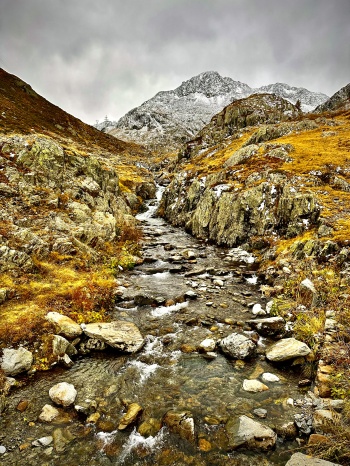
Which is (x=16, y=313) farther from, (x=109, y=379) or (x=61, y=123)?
(x=61, y=123)

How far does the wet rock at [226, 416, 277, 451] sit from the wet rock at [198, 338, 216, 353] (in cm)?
363

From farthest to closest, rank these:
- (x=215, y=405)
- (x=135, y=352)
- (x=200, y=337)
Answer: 1. (x=200, y=337)
2. (x=135, y=352)
3. (x=215, y=405)

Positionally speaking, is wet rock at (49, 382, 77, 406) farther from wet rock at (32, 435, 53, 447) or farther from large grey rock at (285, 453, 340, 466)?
large grey rock at (285, 453, 340, 466)

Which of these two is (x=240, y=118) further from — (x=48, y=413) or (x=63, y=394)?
(x=48, y=413)

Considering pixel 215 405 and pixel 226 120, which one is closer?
pixel 215 405

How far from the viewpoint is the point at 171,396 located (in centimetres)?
837

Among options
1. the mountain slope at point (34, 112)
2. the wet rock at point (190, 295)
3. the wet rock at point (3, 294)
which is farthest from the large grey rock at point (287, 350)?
the mountain slope at point (34, 112)

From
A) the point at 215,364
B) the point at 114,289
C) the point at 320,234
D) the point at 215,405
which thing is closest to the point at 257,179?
the point at 320,234

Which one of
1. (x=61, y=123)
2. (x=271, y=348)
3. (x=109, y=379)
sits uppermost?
(x=61, y=123)

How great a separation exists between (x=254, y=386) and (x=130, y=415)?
4176 millimetres

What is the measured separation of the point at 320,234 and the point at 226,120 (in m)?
78.5

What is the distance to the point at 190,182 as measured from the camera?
43.1 metres

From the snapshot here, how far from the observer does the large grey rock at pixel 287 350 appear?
9.58m

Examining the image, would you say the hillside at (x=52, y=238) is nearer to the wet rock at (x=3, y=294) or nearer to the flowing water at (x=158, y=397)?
the wet rock at (x=3, y=294)
